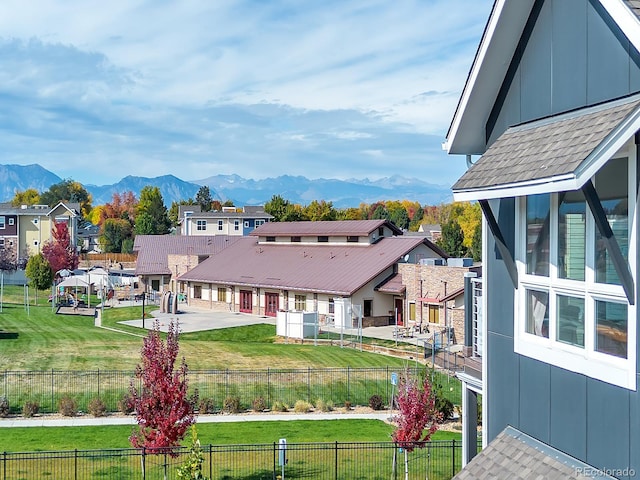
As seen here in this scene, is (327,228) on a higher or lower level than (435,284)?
higher

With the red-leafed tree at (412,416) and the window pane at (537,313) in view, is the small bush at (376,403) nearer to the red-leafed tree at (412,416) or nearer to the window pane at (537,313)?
the red-leafed tree at (412,416)

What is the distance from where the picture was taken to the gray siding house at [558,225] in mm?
6438

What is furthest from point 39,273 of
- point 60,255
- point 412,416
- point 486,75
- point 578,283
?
point 578,283

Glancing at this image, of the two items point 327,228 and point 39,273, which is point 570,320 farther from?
point 39,273

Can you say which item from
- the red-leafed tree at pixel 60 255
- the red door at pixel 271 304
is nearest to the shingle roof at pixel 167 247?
the red-leafed tree at pixel 60 255

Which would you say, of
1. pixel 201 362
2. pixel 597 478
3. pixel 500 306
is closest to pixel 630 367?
pixel 597 478

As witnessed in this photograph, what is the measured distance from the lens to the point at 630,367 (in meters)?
6.40

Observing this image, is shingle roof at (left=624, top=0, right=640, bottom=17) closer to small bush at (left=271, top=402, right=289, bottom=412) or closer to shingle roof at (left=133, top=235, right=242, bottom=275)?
small bush at (left=271, top=402, right=289, bottom=412)

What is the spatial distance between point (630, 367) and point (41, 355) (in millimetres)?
35369

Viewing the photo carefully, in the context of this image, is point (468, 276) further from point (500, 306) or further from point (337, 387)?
point (337, 387)

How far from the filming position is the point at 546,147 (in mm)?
7316

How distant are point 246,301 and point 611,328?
53.8m

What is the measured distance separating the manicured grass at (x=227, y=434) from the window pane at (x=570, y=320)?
17.4 m

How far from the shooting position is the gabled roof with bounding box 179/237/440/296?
172ft
